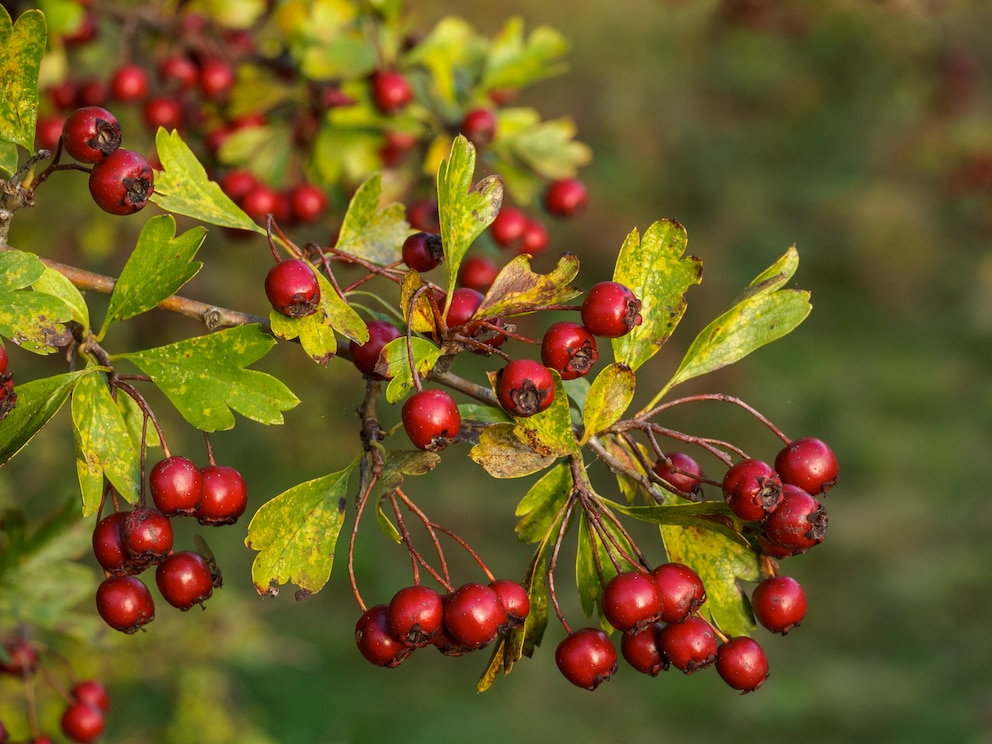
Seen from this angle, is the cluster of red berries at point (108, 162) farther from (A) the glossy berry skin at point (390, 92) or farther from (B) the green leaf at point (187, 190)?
(A) the glossy berry skin at point (390, 92)

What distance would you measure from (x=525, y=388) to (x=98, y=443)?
49cm

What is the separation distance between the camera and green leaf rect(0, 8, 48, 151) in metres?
1.13

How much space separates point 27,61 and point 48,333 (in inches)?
12.9

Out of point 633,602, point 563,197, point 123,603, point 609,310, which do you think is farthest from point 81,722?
point 563,197

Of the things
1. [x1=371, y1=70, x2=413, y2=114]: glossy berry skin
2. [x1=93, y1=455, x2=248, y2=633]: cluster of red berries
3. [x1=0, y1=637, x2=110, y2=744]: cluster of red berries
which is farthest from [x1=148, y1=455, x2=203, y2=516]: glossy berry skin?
[x1=371, y1=70, x2=413, y2=114]: glossy berry skin

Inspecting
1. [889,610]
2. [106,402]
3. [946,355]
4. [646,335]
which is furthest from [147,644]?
[946,355]

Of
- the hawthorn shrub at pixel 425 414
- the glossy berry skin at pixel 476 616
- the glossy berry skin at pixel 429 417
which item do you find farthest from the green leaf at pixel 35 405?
the glossy berry skin at pixel 476 616

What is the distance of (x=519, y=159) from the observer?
221cm

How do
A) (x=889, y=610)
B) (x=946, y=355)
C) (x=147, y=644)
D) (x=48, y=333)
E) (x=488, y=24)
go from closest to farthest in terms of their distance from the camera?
(x=48, y=333), (x=147, y=644), (x=889, y=610), (x=488, y=24), (x=946, y=355)

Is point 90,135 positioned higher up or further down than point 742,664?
higher up

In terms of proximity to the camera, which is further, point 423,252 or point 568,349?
point 423,252

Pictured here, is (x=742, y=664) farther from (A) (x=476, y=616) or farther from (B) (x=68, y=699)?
(B) (x=68, y=699)

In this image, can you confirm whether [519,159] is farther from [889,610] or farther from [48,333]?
[889,610]

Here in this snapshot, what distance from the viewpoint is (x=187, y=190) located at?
1.21m
